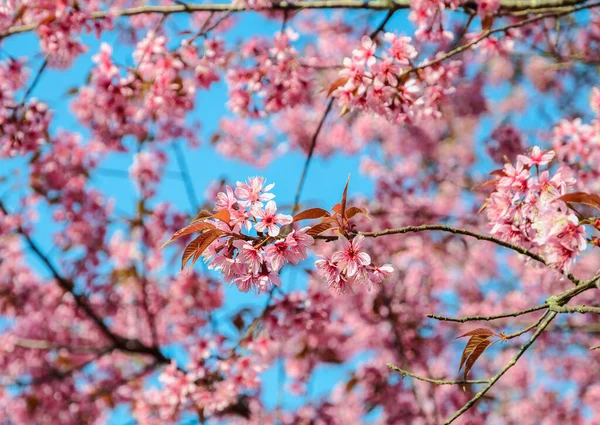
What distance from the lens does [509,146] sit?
14.3 feet

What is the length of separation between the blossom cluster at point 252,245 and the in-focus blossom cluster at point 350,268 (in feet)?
0.37

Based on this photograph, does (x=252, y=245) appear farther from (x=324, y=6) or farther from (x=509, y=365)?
(x=324, y=6)

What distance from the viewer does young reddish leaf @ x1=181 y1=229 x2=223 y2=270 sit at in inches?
64.6

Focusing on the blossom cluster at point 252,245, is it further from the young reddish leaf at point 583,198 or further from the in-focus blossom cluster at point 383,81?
the in-focus blossom cluster at point 383,81

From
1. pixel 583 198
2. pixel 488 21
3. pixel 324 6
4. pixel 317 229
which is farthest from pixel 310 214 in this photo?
pixel 324 6

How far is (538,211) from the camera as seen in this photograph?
193 centimetres

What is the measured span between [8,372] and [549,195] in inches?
229

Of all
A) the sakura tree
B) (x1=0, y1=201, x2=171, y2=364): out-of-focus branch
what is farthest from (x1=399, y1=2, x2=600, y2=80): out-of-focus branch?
(x1=0, y1=201, x2=171, y2=364): out-of-focus branch

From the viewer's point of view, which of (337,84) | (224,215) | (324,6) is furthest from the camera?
(324,6)

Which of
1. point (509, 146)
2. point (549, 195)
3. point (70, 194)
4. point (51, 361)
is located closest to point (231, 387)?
point (549, 195)

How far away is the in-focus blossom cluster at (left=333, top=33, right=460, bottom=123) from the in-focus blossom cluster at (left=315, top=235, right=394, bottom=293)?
3.18ft

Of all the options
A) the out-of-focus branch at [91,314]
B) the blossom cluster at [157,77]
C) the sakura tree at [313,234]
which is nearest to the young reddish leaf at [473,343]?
the sakura tree at [313,234]

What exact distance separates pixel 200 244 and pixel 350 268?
18.7 inches

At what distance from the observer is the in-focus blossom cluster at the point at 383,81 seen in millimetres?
2555
